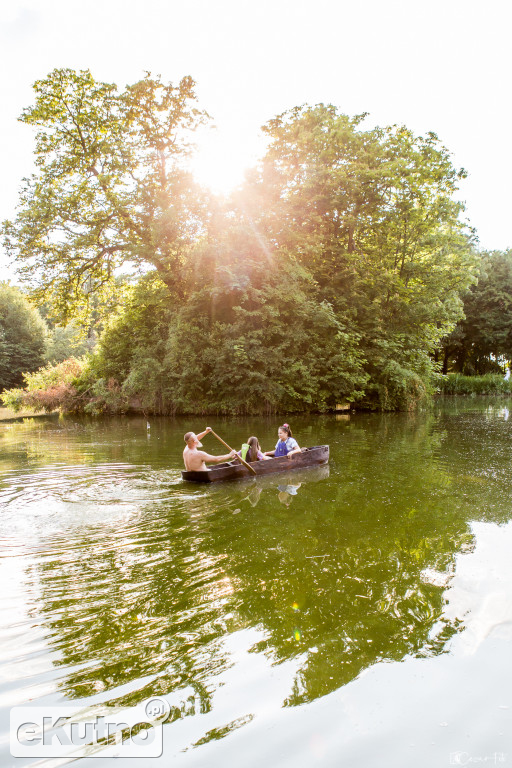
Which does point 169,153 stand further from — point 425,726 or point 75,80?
point 425,726

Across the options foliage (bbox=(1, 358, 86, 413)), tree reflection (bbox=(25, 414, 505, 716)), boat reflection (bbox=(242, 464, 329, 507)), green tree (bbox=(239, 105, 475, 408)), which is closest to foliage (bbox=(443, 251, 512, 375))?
green tree (bbox=(239, 105, 475, 408))

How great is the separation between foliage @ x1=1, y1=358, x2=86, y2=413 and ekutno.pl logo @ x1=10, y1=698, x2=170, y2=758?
24.5 m

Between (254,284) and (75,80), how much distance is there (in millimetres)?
10855

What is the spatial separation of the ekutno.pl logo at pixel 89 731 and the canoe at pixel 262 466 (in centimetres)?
610

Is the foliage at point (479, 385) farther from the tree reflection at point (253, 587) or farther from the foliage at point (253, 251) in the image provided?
the tree reflection at point (253, 587)

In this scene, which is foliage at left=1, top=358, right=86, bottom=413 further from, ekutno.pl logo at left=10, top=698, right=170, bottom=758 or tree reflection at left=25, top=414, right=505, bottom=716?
ekutno.pl logo at left=10, top=698, right=170, bottom=758

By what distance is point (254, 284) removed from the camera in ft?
72.2

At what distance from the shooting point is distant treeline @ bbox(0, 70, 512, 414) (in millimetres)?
21078

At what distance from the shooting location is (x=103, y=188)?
21.4 m

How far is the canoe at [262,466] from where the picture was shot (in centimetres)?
918

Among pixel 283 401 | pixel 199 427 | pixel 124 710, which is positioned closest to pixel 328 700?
pixel 124 710

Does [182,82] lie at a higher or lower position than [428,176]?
higher

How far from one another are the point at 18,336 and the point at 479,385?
40.2 meters

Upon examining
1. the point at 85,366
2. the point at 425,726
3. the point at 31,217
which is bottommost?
the point at 425,726
